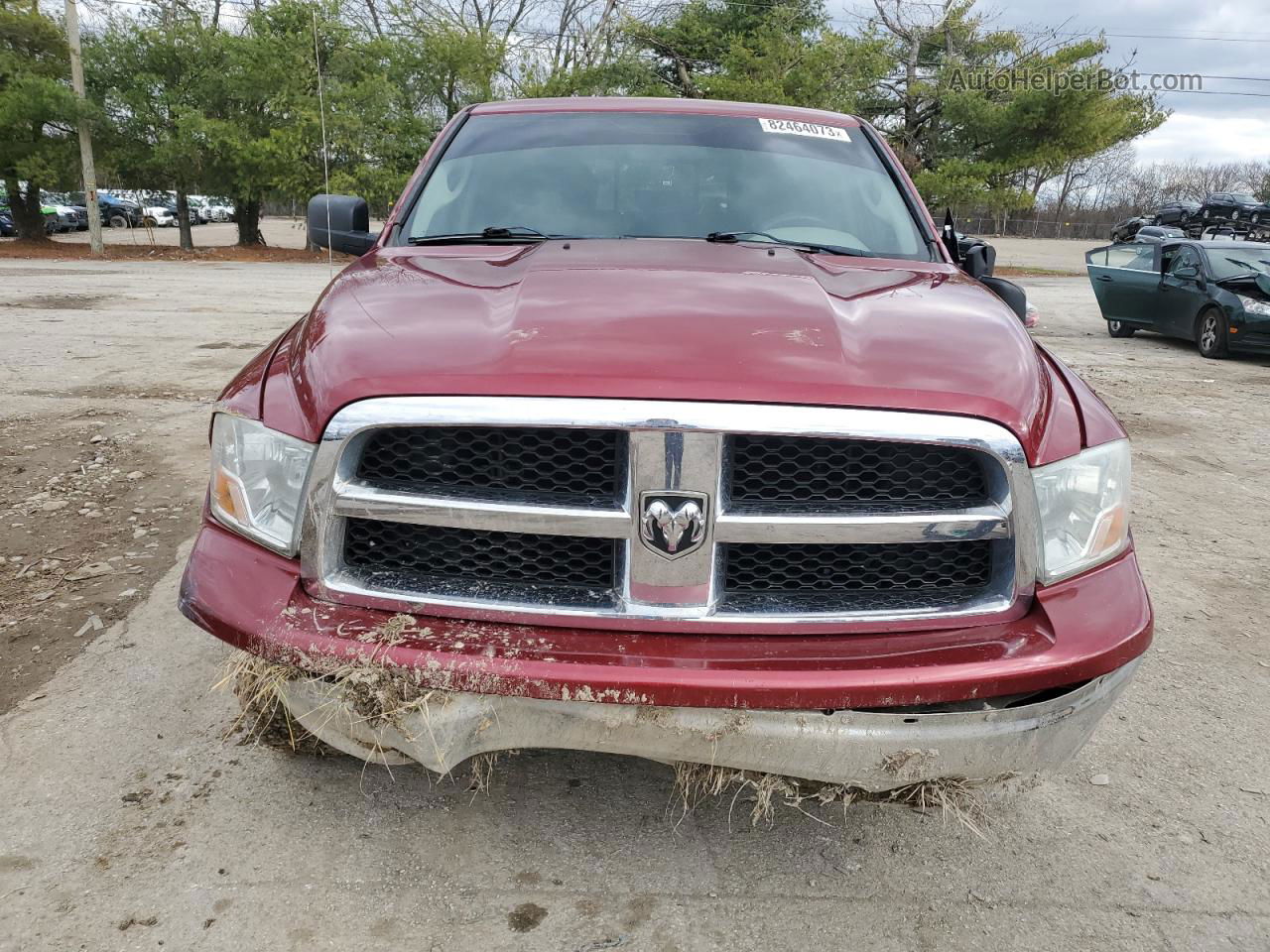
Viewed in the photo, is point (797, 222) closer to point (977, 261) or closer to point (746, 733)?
point (977, 261)

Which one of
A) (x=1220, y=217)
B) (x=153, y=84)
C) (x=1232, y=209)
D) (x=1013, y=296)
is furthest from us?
(x=1220, y=217)

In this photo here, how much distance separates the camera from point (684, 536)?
5.80 ft

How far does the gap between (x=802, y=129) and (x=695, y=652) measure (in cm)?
238

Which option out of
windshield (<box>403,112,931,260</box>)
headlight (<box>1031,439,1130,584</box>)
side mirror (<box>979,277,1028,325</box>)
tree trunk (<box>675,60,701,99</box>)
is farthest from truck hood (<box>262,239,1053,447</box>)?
tree trunk (<box>675,60,701,99</box>)

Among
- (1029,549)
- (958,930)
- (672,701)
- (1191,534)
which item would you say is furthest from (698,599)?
(1191,534)

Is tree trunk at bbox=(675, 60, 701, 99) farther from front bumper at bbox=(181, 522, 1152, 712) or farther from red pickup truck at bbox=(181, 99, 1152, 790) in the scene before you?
front bumper at bbox=(181, 522, 1152, 712)

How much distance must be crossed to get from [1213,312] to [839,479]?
11.9 m

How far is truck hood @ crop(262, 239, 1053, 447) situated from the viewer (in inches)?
69.0

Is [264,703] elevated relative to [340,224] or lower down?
lower down

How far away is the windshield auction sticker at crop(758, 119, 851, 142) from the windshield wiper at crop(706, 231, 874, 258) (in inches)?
25.4

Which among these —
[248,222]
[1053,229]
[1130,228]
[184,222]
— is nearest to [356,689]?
[184,222]

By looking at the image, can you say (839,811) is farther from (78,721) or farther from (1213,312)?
(1213,312)

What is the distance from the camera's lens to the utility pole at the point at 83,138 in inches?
934

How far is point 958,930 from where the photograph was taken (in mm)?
2031
